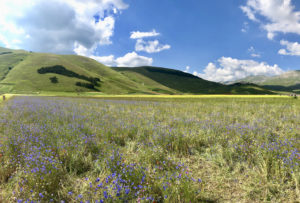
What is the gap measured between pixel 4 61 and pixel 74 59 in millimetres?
68829

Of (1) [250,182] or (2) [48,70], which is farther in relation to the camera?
(2) [48,70]

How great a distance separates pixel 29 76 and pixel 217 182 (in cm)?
15076

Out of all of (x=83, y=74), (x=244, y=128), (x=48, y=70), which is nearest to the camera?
(x=244, y=128)

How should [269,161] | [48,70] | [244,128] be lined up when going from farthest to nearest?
[48,70]
[244,128]
[269,161]

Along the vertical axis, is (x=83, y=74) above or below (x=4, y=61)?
below

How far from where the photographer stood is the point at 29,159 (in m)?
3.44

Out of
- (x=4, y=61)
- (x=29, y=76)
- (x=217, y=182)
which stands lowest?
(x=217, y=182)

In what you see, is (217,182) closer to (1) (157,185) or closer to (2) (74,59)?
(1) (157,185)

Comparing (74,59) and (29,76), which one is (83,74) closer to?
(29,76)

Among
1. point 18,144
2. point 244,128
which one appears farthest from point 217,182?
point 18,144

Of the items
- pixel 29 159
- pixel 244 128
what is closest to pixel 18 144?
→ pixel 29 159

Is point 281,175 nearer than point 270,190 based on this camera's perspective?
No

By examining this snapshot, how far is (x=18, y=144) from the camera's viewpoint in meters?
4.70

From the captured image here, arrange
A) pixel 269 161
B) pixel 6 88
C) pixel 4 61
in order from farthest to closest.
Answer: pixel 4 61 → pixel 6 88 → pixel 269 161
